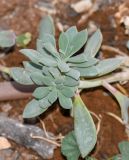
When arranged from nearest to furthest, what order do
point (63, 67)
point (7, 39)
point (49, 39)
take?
point (63, 67) < point (49, 39) < point (7, 39)

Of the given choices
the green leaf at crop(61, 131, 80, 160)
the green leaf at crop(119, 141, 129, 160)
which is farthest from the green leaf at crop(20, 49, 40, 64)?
the green leaf at crop(119, 141, 129, 160)

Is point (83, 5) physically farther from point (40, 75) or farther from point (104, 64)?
point (40, 75)

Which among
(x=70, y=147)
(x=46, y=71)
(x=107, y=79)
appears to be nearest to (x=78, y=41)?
(x=46, y=71)

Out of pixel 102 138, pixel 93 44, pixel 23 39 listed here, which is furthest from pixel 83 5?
pixel 102 138

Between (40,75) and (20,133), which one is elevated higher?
(40,75)

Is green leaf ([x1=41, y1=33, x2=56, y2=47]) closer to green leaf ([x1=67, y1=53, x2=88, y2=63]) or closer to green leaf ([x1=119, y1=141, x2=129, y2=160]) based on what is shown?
green leaf ([x1=67, y1=53, x2=88, y2=63])

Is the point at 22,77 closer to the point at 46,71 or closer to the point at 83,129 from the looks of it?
the point at 46,71

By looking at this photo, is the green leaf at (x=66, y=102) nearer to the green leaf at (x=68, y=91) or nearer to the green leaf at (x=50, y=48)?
the green leaf at (x=68, y=91)
